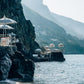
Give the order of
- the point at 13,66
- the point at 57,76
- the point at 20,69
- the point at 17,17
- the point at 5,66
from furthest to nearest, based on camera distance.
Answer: the point at 17,17 < the point at 57,76 < the point at 20,69 < the point at 13,66 < the point at 5,66

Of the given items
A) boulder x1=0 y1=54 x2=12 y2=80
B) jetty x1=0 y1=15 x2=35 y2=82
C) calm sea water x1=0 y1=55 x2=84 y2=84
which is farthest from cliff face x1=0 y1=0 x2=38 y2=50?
boulder x1=0 y1=54 x2=12 y2=80

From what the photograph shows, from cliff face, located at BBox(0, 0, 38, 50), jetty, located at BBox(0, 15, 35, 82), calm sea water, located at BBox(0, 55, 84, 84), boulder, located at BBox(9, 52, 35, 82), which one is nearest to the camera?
jetty, located at BBox(0, 15, 35, 82)

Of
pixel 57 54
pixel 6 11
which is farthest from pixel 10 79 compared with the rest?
pixel 57 54

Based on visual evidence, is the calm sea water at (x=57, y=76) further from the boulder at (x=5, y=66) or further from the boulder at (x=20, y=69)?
the boulder at (x=20, y=69)

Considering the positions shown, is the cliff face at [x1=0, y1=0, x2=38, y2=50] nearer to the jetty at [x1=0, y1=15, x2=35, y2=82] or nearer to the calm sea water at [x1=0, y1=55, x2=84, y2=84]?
the calm sea water at [x1=0, y1=55, x2=84, y2=84]

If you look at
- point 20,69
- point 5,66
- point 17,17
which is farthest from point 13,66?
point 17,17

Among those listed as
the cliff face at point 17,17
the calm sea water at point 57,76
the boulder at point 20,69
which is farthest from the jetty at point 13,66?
the cliff face at point 17,17

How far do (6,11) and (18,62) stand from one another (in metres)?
62.9

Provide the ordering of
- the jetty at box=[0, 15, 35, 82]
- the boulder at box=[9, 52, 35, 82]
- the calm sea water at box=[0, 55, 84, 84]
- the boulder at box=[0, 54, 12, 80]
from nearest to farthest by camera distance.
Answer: the boulder at box=[0, 54, 12, 80] → the jetty at box=[0, 15, 35, 82] → the boulder at box=[9, 52, 35, 82] → the calm sea water at box=[0, 55, 84, 84]

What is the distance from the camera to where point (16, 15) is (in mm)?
124812

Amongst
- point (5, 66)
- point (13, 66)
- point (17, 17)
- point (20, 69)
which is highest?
point (5, 66)

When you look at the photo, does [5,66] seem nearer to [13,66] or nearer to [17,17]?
[13,66]

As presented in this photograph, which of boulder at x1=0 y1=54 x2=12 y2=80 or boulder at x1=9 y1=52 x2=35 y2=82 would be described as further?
boulder at x1=9 y1=52 x2=35 y2=82

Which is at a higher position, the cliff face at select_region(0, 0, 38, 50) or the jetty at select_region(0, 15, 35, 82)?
the jetty at select_region(0, 15, 35, 82)
